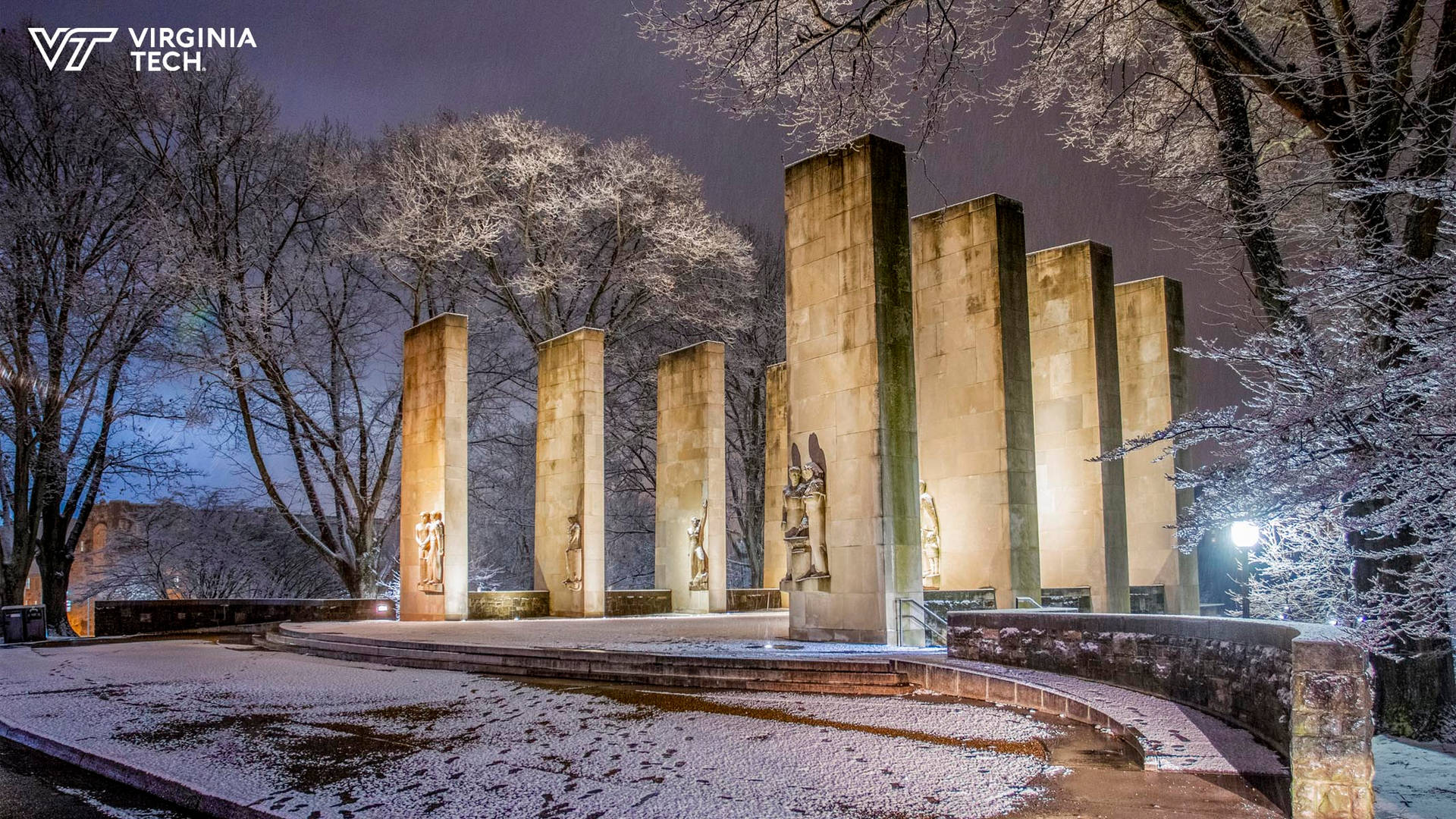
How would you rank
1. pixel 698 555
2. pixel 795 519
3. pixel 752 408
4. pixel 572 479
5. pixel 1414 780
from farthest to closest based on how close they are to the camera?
pixel 752 408 → pixel 698 555 → pixel 572 479 → pixel 795 519 → pixel 1414 780

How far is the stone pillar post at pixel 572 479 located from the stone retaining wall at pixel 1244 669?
14.4 metres

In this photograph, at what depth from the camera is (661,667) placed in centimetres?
1163

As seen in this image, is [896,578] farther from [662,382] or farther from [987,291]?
[662,382]

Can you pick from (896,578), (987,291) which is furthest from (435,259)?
(896,578)

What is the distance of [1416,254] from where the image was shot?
860 centimetres

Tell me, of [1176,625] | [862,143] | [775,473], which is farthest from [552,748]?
[775,473]

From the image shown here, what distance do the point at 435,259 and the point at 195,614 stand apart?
10.6m

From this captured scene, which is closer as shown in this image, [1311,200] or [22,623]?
[1311,200]

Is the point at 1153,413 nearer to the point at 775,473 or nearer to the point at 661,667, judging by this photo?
the point at 775,473

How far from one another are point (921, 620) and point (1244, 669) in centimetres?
735

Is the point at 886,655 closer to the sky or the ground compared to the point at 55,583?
closer to the ground

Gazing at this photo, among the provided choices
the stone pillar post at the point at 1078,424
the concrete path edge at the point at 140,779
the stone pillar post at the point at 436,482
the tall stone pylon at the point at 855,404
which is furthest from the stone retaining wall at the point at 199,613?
the stone pillar post at the point at 1078,424

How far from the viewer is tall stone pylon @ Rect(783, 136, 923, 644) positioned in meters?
14.3

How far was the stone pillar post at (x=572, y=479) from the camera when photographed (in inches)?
979
